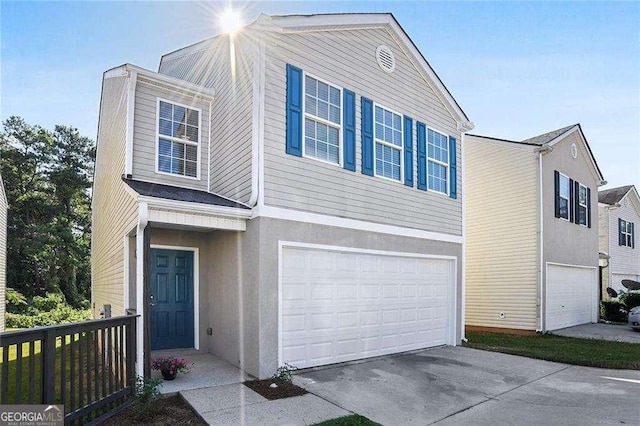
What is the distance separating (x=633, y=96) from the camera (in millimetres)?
10242

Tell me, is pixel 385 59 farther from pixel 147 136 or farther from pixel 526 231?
pixel 526 231

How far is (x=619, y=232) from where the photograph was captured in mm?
21453

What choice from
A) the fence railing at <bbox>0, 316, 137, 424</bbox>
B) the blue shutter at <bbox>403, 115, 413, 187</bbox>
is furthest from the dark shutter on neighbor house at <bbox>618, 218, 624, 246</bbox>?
the fence railing at <bbox>0, 316, 137, 424</bbox>

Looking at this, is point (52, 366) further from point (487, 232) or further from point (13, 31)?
point (487, 232)

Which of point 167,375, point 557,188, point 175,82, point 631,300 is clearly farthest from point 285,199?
point 631,300

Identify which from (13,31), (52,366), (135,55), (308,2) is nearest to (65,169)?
(135,55)

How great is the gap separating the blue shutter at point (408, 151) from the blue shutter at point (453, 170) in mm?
1683

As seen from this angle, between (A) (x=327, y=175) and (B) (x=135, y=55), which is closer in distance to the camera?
(A) (x=327, y=175)

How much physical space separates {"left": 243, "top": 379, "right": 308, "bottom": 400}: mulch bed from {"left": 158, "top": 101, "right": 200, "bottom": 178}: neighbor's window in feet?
14.4

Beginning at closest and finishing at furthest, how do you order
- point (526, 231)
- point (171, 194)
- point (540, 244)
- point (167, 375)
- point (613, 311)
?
point (167, 375) → point (171, 194) → point (540, 244) → point (526, 231) → point (613, 311)

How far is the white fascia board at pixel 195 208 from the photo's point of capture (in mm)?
6223

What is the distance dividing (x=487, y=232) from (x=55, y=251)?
80.6ft

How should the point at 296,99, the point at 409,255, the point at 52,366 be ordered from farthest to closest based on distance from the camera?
the point at 409,255, the point at 296,99, the point at 52,366

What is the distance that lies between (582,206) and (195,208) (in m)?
15.2
